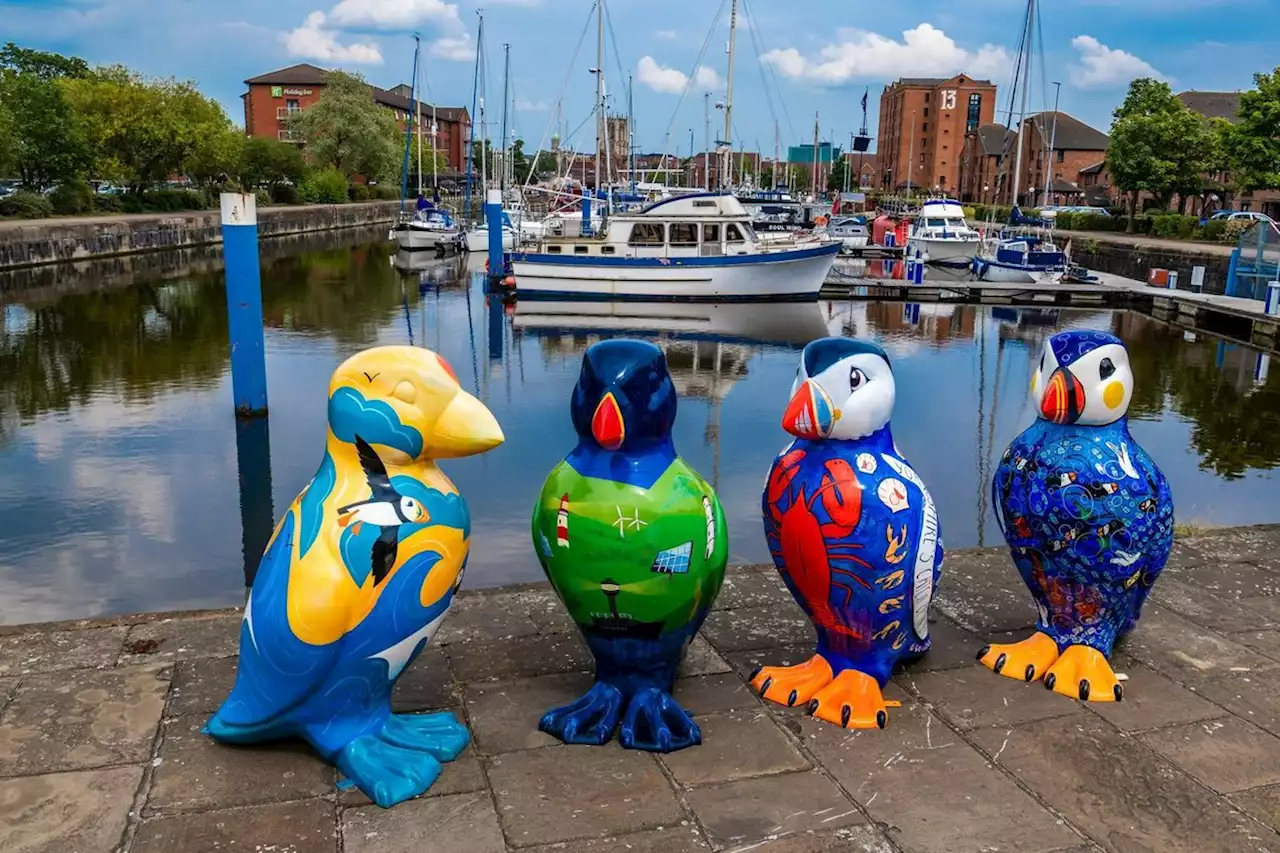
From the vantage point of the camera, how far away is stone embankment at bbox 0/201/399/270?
2628 centimetres

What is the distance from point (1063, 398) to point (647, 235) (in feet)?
63.6

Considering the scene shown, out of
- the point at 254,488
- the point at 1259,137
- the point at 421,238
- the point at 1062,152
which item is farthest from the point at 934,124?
the point at 254,488

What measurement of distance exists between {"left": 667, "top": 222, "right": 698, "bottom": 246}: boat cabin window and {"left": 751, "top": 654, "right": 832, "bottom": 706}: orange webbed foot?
1948 centimetres

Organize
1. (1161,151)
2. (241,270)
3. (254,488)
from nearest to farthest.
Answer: (254,488) → (241,270) → (1161,151)

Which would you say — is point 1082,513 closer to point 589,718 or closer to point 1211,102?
point 589,718

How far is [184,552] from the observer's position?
24.7 ft

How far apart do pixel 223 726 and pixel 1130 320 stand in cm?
2201

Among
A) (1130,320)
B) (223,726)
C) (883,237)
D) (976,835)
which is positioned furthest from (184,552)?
(883,237)

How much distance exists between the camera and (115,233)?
30.5m

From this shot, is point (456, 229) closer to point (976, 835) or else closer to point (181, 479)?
point (181, 479)

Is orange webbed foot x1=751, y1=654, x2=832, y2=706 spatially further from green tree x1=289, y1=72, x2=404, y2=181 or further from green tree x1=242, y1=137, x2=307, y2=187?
green tree x1=289, y1=72, x2=404, y2=181

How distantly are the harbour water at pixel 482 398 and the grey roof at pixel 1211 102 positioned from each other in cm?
3761

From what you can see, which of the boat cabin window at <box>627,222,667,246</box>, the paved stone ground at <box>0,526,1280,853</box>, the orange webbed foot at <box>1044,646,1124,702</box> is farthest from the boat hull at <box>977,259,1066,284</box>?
the orange webbed foot at <box>1044,646,1124,702</box>

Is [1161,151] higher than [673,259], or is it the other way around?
[1161,151]
